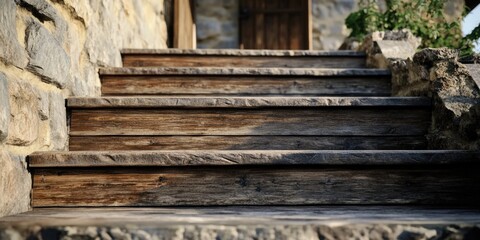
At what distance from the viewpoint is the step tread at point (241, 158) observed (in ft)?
4.00

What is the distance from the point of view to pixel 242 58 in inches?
96.7

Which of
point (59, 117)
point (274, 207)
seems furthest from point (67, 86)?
point (274, 207)

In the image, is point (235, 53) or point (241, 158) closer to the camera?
point (241, 158)

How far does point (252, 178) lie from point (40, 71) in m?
0.70

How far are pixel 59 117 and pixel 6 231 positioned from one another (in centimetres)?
63

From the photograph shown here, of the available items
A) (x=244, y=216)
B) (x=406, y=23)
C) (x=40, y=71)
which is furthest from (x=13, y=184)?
(x=406, y=23)

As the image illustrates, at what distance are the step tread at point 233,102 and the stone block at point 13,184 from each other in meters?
0.40

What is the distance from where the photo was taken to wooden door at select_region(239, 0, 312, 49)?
545 cm

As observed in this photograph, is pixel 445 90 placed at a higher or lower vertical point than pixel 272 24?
lower

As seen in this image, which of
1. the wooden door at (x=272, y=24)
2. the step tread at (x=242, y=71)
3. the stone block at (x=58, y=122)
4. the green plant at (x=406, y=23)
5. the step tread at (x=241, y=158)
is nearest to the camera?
the step tread at (x=241, y=158)

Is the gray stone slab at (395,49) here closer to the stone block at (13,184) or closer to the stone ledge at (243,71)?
the stone ledge at (243,71)

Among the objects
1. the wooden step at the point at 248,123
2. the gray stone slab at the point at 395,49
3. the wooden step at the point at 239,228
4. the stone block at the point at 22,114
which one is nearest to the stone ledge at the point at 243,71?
the gray stone slab at the point at 395,49

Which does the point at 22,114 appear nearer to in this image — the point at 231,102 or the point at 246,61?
the point at 231,102

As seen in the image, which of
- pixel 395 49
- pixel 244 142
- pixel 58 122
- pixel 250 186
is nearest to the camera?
pixel 250 186
